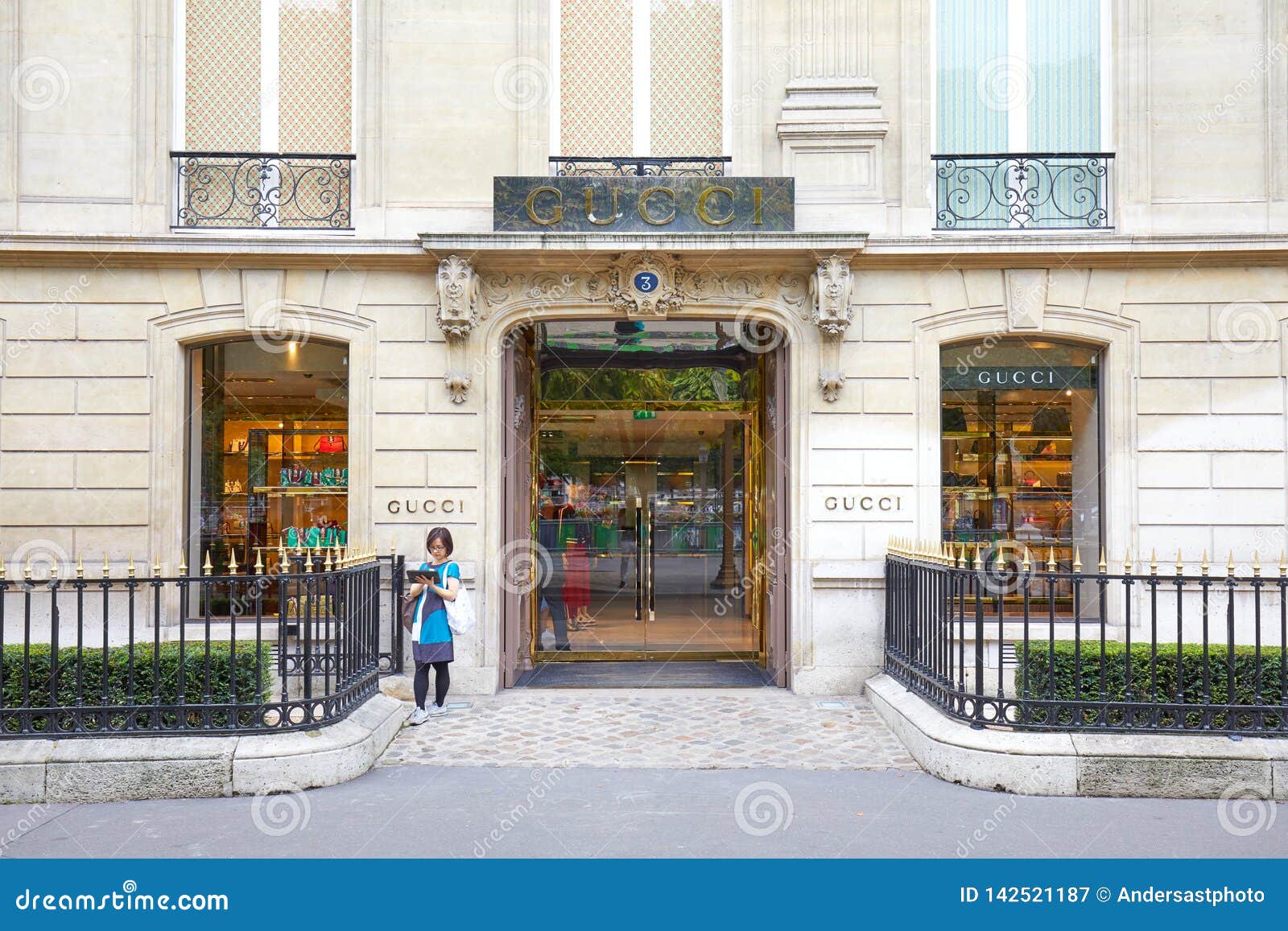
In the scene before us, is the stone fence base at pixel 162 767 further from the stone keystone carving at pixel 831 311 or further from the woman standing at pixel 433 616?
the stone keystone carving at pixel 831 311

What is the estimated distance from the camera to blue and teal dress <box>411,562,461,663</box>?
8320 mm

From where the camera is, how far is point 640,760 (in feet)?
23.8

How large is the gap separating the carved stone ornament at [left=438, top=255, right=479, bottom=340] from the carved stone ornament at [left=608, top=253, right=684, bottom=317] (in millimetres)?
1364

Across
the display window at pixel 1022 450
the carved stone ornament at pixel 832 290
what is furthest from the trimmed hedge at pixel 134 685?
the display window at pixel 1022 450

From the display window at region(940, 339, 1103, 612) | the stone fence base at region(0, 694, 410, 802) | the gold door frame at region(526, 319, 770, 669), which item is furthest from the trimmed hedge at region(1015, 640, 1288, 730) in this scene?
the stone fence base at region(0, 694, 410, 802)

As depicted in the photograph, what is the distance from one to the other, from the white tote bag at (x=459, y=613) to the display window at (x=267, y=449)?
7.29 feet

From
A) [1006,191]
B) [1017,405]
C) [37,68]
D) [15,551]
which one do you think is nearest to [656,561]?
[1017,405]

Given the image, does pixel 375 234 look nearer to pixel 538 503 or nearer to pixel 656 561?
pixel 538 503

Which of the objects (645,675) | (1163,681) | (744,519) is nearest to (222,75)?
(744,519)

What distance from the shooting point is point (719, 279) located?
9.77 m

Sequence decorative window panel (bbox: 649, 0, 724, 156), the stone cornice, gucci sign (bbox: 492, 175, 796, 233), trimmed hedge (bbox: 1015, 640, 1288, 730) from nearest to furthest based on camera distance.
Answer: trimmed hedge (bbox: 1015, 640, 1288, 730) < the stone cornice < gucci sign (bbox: 492, 175, 796, 233) < decorative window panel (bbox: 649, 0, 724, 156)

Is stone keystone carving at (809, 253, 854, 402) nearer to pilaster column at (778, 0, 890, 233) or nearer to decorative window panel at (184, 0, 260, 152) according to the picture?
pilaster column at (778, 0, 890, 233)

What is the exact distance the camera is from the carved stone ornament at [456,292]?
9.37 metres

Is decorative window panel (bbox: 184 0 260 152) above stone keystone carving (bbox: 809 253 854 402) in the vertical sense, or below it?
above
